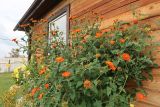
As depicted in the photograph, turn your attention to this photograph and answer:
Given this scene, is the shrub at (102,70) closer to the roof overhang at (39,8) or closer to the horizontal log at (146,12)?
the horizontal log at (146,12)

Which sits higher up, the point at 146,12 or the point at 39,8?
the point at 39,8

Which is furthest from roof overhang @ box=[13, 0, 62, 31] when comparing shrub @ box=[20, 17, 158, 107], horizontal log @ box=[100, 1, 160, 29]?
shrub @ box=[20, 17, 158, 107]

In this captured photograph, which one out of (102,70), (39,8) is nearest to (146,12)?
(102,70)

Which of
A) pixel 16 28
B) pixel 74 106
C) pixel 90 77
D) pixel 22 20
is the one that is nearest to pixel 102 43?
pixel 90 77

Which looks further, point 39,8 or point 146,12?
point 39,8

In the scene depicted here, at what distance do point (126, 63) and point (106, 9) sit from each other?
64.3 inches

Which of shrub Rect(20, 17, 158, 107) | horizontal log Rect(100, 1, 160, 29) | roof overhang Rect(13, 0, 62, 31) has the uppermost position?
roof overhang Rect(13, 0, 62, 31)

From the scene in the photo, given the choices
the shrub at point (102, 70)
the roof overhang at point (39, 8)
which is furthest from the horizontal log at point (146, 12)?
the roof overhang at point (39, 8)

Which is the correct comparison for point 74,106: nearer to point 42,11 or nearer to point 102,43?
point 102,43

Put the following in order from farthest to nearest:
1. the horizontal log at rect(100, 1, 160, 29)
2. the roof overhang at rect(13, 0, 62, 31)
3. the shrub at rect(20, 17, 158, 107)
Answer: the roof overhang at rect(13, 0, 62, 31)
the horizontal log at rect(100, 1, 160, 29)
the shrub at rect(20, 17, 158, 107)

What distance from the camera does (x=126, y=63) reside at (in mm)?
3760

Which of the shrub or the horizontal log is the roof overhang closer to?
the horizontal log

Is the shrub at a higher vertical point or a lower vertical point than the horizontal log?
lower

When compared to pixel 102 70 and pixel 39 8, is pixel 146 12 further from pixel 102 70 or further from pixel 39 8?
pixel 39 8
